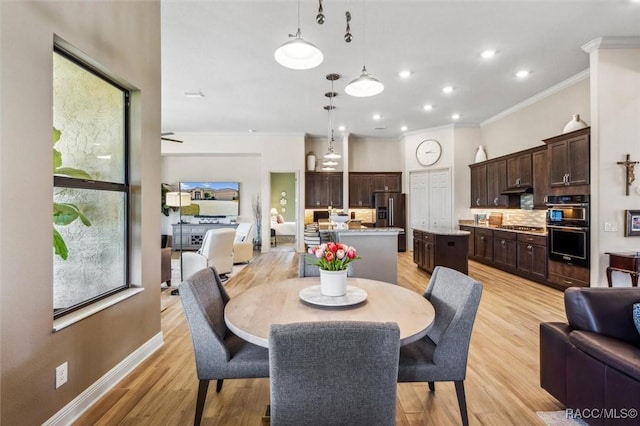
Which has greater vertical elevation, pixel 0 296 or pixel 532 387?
pixel 0 296

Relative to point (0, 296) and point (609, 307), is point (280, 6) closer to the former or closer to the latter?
point (0, 296)

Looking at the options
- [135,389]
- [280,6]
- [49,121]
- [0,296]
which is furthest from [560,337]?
[280,6]

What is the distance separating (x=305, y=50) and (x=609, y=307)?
2447 mm

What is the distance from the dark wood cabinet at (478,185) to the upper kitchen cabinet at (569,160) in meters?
2.07

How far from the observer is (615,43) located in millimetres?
3859

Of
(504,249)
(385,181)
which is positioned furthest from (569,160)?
(385,181)

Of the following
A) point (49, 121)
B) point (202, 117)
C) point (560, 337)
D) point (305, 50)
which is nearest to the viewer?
point (49, 121)

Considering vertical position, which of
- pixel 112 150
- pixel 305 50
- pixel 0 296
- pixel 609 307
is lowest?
pixel 609 307

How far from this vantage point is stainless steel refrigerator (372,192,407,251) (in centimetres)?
855

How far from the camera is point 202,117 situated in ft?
23.1

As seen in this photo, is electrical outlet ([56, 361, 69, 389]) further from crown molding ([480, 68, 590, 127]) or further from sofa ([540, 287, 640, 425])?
crown molding ([480, 68, 590, 127])

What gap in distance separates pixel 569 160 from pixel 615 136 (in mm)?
593

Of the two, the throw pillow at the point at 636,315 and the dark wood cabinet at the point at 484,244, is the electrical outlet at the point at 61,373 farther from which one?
the dark wood cabinet at the point at 484,244

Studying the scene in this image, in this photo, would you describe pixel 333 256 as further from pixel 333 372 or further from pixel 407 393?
pixel 407 393
